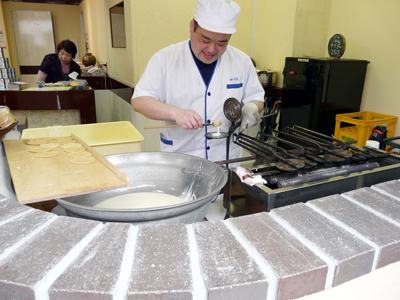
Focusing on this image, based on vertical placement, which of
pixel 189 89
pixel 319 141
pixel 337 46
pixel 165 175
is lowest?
pixel 165 175

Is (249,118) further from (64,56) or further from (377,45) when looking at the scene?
(64,56)

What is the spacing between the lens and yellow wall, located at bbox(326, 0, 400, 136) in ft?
10.1

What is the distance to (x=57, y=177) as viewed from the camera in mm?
966

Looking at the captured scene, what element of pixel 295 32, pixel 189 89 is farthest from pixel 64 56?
pixel 189 89

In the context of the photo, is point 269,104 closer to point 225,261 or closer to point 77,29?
point 225,261

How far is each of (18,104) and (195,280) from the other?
440 cm

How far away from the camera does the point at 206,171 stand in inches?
44.1

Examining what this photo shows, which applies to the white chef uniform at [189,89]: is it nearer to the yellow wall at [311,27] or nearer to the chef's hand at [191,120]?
the chef's hand at [191,120]

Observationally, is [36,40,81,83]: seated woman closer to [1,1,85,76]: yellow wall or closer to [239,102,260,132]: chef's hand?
[239,102,260,132]: chef's hand

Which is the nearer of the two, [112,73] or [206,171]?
[206,171]

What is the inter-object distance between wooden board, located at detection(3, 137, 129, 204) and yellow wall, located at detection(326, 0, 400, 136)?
10.5 feet

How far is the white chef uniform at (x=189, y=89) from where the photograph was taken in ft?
6.63

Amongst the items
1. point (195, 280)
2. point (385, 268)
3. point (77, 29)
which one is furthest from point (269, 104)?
point (77, 29)

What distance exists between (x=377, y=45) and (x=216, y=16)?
7.91 feet
